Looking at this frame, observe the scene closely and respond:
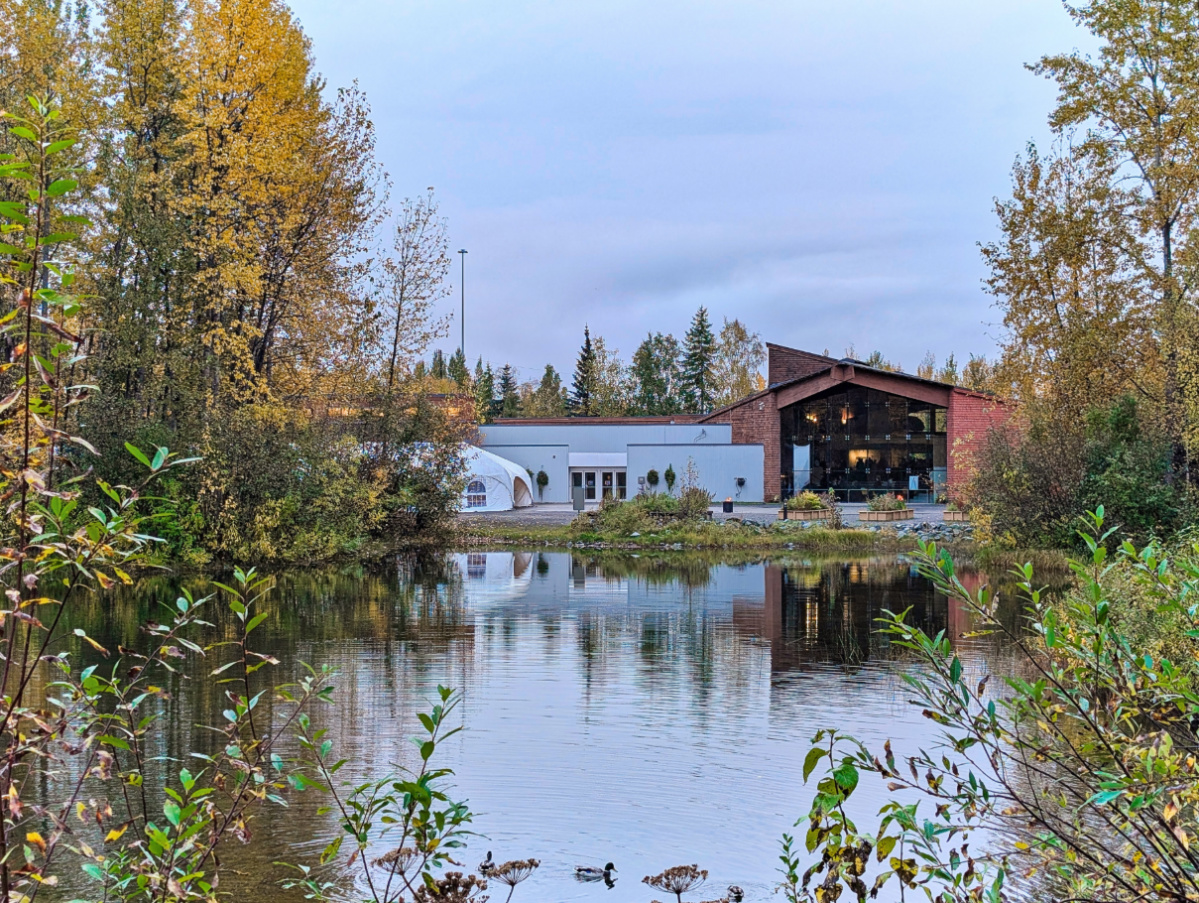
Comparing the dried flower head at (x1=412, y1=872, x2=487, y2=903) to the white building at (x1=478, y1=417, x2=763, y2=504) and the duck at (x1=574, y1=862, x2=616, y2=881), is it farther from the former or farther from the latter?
the white building at (x1=478, y1=417, x2=763, y2=504)

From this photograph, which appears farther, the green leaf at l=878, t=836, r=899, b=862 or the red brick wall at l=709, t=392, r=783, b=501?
the red brick wall at l=709, t=392, r=783, b=501

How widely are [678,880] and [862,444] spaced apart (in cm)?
4315

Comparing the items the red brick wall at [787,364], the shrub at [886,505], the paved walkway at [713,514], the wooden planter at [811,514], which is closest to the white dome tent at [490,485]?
the paved walkway at [713,514]

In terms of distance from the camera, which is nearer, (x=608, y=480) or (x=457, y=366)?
(x=608, y=480)

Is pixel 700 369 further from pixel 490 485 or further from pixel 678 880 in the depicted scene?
pixel 678 880

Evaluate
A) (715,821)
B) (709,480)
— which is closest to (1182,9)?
(715,821)

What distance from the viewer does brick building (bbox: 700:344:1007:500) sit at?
46.6m

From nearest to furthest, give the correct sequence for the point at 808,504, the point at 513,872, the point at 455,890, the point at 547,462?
1. the point at 455,890
2. the point at 513,872
3. the point at 808,504
4. the point at 547,462

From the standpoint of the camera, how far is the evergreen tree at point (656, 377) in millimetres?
82688

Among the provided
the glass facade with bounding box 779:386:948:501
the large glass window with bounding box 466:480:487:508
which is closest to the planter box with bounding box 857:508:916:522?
the glass facade with bounding box 779:386:948:501

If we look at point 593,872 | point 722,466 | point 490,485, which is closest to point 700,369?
point 722,466

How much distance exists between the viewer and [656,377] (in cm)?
8412

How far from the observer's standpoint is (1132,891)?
9.24ft

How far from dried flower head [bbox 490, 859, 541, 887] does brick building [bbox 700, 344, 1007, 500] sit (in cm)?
4207
